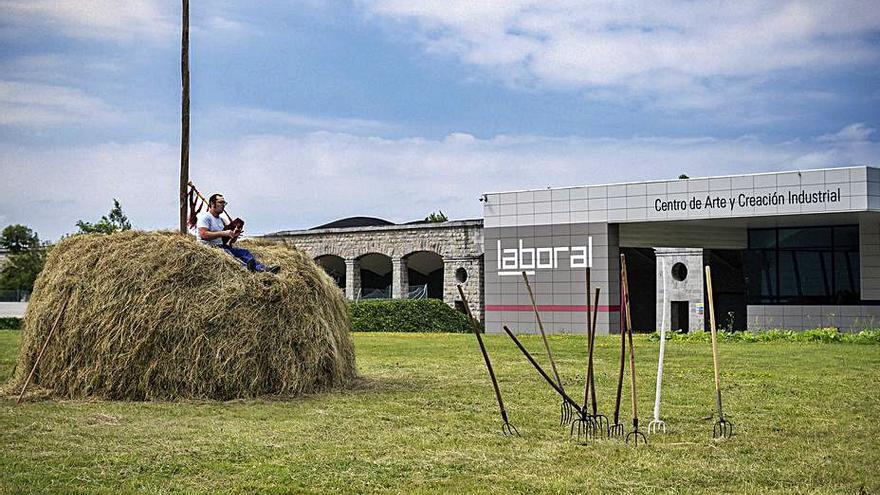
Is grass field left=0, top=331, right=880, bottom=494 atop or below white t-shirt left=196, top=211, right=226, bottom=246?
below

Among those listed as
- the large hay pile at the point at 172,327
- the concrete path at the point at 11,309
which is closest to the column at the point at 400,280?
the concrete path at the point at 11,309

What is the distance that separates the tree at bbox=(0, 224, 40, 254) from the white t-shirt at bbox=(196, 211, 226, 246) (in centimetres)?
3810

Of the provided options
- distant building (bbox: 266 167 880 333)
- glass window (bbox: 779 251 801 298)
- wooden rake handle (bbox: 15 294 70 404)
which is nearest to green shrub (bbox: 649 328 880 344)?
distant building (bbox: 266 167 880 333)

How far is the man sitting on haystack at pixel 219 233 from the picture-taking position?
12422 mm

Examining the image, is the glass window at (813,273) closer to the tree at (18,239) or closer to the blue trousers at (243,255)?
the blue trousers at (243,255)

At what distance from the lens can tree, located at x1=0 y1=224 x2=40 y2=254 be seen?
46.9 m

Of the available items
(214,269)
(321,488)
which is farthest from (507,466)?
(214,269)

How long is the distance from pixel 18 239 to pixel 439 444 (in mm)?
43696

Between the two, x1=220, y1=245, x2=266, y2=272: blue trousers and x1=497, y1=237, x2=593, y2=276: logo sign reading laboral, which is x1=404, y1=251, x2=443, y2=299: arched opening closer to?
x1=497, y1=237, x2=593, y2=276: logo sign reading laboral

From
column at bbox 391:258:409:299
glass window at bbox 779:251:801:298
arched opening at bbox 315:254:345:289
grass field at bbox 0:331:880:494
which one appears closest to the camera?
grass field at bbox 0:331:880:494

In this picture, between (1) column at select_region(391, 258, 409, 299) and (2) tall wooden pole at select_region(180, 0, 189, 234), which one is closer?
(2) tall wooden pole at select_region(180, 0, 189, 234)

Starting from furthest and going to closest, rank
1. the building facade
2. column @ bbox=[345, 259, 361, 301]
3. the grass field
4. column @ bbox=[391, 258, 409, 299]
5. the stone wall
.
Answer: column @ bbox=[345, 259, 361, 301], column @ bbox=[391, 258, 409, 299], the stone wall, the building facade, the grass field

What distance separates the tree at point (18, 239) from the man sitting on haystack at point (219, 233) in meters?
38.1

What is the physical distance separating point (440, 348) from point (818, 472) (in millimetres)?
15103
